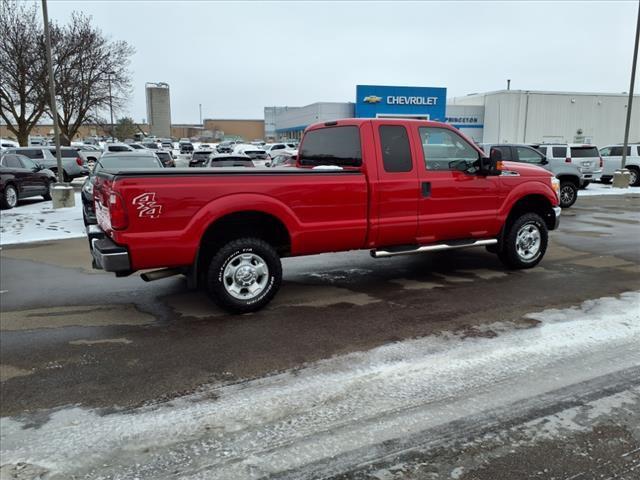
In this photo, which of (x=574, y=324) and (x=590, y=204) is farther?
(x=590, y=204)

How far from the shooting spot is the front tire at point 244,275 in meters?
5.22

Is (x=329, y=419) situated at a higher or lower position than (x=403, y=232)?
lower

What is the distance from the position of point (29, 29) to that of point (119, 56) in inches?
281

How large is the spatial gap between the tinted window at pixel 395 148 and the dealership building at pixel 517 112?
39.4 meters

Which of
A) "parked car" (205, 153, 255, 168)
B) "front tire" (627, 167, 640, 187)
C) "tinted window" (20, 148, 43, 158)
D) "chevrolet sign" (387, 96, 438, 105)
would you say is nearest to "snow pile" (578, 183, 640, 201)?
"front tire" (627, 167, 640, 187)

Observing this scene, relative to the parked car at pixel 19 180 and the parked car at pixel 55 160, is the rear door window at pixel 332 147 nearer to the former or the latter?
the parked car at pixel 19 180

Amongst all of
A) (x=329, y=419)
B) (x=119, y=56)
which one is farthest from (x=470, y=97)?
(x=329, y=419)

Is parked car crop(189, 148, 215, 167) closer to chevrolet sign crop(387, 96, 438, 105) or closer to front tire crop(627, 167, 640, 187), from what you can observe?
front tire crop(627, 167, 640, 187)

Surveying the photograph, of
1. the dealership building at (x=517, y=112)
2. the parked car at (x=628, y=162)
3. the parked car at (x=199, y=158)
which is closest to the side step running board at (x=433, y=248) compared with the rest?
the parked car at (x=628, y=162)

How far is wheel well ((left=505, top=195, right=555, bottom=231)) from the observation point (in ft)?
24.0

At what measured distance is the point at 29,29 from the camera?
30.2m

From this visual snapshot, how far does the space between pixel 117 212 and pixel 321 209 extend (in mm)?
2040

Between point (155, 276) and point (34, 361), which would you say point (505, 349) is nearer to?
point (155, 276)

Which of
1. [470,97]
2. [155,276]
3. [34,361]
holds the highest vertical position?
[470,97]
